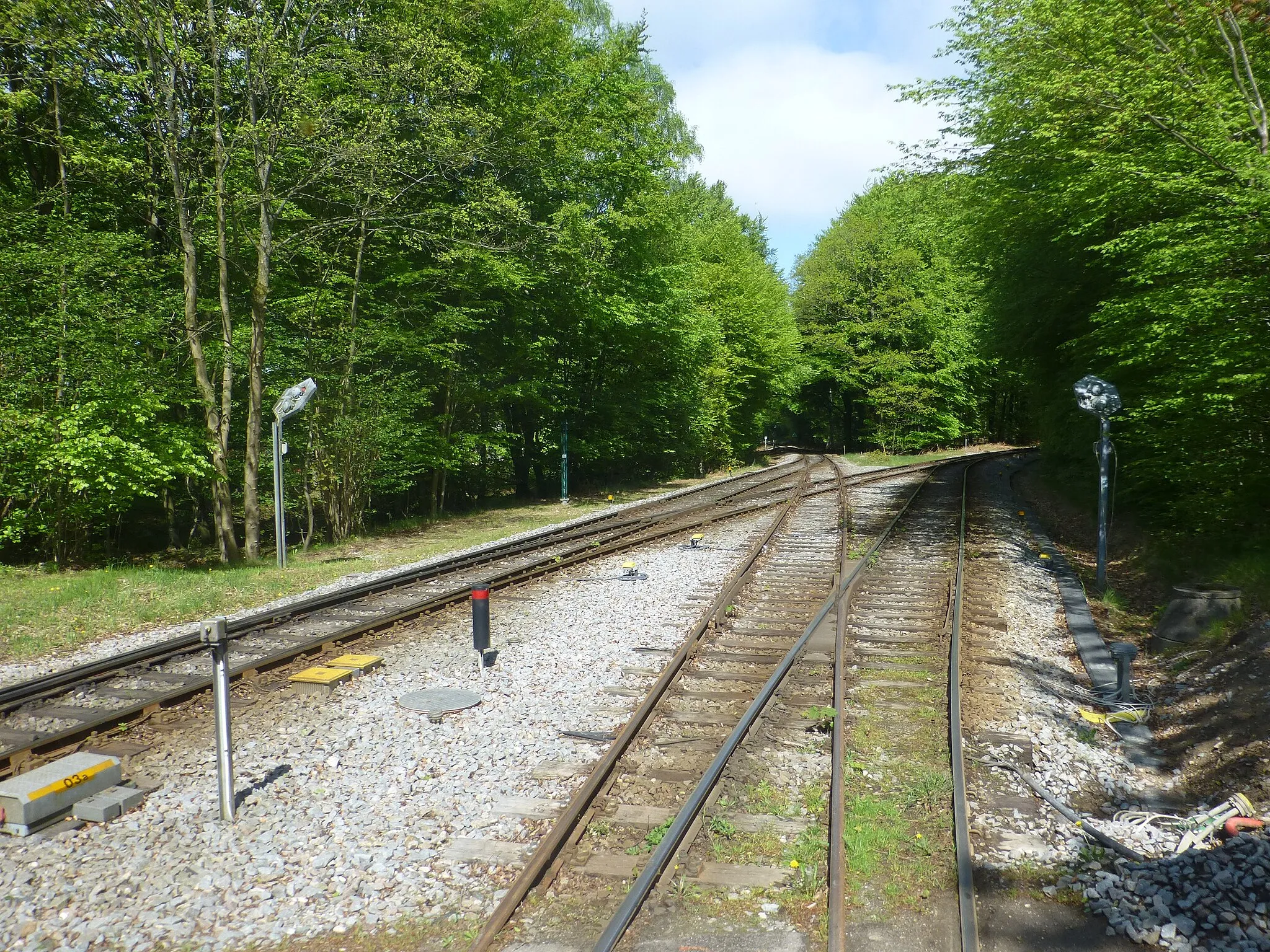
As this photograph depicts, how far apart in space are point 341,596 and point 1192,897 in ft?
32.3

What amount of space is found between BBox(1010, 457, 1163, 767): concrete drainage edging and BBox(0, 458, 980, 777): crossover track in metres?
7.01

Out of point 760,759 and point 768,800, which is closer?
point 768,800

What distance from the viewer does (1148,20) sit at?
10.8 m

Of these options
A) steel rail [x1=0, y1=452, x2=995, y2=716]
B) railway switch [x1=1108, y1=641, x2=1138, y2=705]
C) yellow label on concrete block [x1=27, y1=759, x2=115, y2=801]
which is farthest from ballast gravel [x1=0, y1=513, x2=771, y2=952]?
railway switch [x1=1108, y1=641, x2=1138, y2=705]

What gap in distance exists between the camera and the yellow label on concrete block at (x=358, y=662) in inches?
311

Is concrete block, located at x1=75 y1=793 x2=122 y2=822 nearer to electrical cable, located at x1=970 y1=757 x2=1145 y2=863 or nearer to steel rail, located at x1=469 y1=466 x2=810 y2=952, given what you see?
steel rail, located at x1=469 y1=466 x2=810 y2=952

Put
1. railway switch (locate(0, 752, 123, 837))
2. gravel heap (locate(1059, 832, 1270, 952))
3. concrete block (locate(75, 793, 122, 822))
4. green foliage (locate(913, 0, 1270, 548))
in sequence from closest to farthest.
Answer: gravel heap (locate(1059, 832, 1270, 952)), railway switch (locate(0, 752, 123, 837)), concrete block (locate(75, 793, 122, 822)), green foliage (locate(913, 0, 1270, 548))

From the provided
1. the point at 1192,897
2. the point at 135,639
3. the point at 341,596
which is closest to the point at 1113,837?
the point at 1192,897

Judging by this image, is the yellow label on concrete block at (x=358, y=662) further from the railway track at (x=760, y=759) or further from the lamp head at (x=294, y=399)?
the lamp head at (x=294, y=399)

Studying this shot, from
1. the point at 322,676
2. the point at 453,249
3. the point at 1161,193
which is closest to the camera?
the point at 322,676

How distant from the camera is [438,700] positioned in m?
7.00

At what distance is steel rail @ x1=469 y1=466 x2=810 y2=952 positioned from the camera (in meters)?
3.94

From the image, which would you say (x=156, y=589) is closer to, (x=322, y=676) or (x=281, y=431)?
(x=281, y=431)

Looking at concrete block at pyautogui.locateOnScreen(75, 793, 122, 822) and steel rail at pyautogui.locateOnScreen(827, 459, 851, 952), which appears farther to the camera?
concrete block at pyautogui.locateOnScreen(75, 793, 122, 822)
